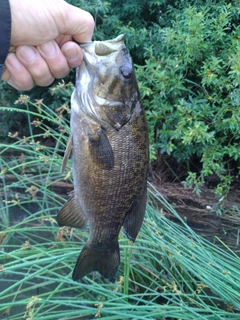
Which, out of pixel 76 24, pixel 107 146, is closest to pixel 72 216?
pixel 107 146

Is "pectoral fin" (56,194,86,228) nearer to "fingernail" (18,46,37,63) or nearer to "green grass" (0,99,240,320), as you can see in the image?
"green grass" (0,99,240,320)

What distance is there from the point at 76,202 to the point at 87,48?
61 centimetres

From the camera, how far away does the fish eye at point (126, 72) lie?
5.65 feet

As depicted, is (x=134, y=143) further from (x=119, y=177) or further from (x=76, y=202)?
(x=76, y=202)

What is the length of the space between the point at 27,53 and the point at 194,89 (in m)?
3.24

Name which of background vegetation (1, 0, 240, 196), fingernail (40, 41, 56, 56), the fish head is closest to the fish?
the fish head

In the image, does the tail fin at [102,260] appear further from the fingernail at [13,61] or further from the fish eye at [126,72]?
the fingernail at [13,61]

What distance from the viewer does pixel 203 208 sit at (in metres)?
4.46

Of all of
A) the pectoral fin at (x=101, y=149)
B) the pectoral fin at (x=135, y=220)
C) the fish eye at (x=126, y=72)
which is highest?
the fish eye at (x=126, y=72)

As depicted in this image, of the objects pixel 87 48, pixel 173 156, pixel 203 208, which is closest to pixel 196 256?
pixel 87 48

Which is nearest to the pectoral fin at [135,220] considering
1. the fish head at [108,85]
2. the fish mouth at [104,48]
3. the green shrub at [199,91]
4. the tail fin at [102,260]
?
the tail fin at [102,260]

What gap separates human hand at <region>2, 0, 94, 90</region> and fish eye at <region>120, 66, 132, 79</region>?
0.18m

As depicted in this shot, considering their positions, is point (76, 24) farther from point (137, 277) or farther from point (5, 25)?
point (137, 277)

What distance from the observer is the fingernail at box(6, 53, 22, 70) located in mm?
1821
